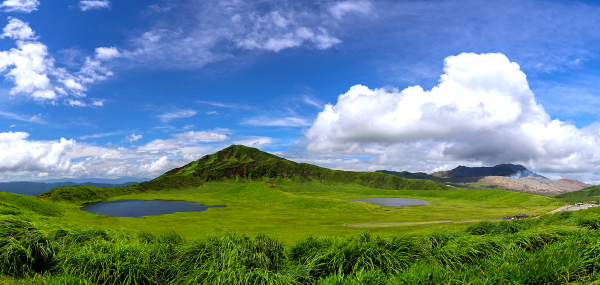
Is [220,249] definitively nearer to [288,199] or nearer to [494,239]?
[494,239]

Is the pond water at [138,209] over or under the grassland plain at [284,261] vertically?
under

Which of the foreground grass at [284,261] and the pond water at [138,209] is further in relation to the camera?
the pond water at [138,209]

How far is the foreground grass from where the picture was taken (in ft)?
31.2

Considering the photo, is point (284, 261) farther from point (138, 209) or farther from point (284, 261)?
point (138, 209)

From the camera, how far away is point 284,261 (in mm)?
14797

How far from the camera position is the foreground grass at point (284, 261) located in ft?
31.2

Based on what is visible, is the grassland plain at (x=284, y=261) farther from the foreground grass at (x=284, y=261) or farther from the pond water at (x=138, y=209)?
the pond water at (x=138, y=209)

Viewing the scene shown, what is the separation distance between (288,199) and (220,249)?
142 metres

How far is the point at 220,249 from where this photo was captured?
13.2 m

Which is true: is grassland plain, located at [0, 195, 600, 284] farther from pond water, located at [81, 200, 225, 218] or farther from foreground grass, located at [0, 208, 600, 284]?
pond water, located at [81, 200, 225, 218]

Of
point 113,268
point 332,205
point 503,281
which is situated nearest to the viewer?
point 503,281

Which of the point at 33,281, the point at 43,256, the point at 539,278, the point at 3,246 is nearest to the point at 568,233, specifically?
the point at 539,278

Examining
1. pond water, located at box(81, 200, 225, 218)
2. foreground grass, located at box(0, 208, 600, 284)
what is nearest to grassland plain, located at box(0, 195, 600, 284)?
foreground grass, located at box(0, 208, 600, 284)

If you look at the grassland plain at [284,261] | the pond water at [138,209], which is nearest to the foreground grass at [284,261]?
the grassland plain at [284,261]
